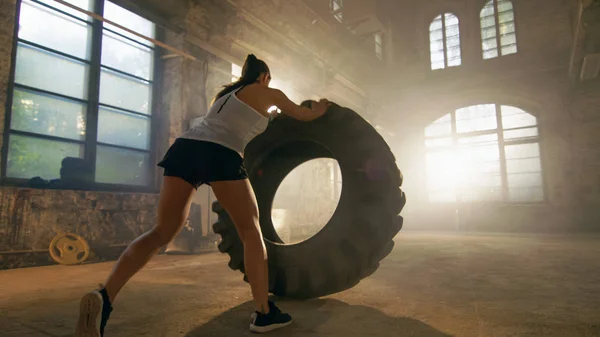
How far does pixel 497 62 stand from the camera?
10523 mm

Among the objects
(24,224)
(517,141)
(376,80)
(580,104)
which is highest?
(376,80)

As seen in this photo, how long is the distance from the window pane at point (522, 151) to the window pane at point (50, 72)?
Answer: 10.7m

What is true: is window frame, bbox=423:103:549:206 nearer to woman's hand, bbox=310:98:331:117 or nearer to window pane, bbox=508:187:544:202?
window pane, bbox=508:187:544:202

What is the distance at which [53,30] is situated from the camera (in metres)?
4.09

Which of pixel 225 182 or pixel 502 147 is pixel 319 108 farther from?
pixel 502 147

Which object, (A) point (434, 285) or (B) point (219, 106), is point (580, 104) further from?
(B) point (219, 106)

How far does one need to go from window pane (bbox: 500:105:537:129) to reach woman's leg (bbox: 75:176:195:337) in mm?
11150

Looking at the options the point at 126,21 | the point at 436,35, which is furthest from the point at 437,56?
the point at 126,21

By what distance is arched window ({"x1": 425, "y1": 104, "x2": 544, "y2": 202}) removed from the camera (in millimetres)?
9914

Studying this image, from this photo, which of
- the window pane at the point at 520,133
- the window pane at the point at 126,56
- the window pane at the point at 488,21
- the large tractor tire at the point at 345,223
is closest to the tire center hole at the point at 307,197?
the window pane at the point at 126,56

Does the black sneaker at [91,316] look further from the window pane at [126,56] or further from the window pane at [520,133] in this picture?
the window pane at [520,133]

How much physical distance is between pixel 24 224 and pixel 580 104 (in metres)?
12.1

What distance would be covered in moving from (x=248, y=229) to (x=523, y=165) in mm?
10794

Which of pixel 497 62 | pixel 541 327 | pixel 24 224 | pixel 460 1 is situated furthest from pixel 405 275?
pixel 460 1
